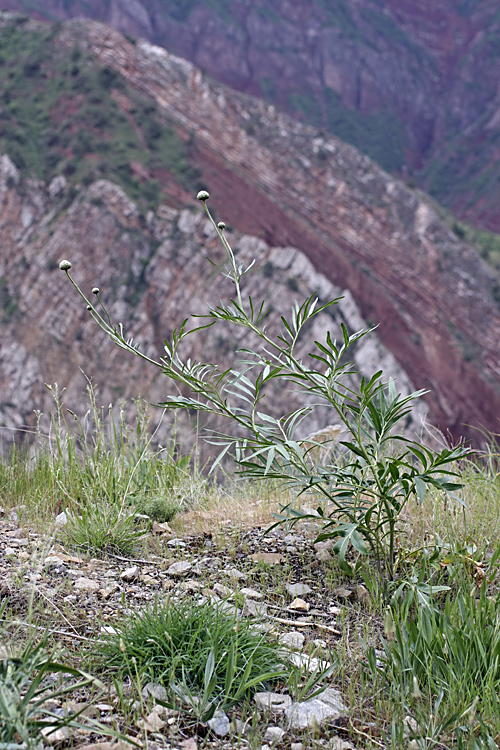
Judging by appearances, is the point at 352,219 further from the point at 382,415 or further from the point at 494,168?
the point at 494,168

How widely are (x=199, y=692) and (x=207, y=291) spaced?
22.1 m

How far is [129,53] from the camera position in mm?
31344

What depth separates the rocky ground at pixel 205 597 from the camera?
1.54 metres

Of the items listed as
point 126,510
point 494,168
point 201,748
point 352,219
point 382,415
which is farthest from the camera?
point 494,168

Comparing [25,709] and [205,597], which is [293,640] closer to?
[205,597]

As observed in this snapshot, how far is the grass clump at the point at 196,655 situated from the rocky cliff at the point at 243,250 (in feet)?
58.4

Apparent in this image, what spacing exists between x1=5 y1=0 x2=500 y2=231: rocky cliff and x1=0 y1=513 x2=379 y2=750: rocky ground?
62.3m

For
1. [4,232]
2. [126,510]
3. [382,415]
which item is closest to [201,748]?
[382,415]

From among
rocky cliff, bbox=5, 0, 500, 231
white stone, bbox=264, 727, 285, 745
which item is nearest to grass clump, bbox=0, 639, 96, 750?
white stone, bbox=264, 727, 285, 745

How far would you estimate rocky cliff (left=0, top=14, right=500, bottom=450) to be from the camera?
22453 millimetres

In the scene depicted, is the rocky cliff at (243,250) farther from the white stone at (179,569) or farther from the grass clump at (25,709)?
the grass clump at (25,709)

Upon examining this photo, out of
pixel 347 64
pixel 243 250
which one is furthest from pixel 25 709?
pixel 347 64

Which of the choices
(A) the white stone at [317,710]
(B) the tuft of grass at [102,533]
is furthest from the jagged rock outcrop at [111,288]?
(A) the white stone at [317,710]

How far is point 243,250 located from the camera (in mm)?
24141
